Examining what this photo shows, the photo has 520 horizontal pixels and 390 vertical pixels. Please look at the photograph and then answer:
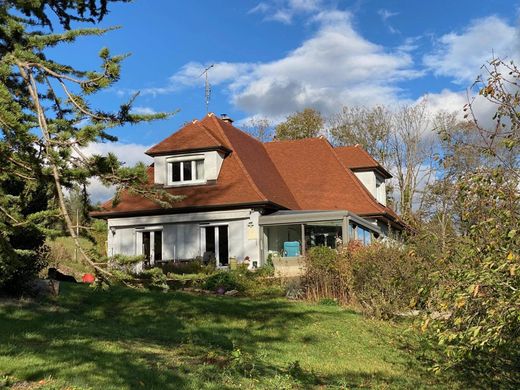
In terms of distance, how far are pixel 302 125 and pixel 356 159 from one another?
51.4 ft

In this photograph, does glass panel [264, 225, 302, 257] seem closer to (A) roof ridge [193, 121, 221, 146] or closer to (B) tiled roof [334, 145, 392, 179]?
(A) roof ridge [193, 121, 221, 146]

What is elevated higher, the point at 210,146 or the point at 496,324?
the point at 210,146

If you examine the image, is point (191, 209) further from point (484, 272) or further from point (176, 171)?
point (484, 272)

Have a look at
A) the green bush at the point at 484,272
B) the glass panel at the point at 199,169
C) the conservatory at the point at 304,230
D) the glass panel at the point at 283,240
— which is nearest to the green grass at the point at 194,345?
Answer: the green bush at the point at 484,272

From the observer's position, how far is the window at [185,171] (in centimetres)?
2547

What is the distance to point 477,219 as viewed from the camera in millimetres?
6953

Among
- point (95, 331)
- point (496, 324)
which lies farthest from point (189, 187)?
point (496, 324)

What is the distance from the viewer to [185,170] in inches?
1012

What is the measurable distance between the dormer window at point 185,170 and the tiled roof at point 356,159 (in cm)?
901

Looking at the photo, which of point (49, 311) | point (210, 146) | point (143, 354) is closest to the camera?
point (143, 354)

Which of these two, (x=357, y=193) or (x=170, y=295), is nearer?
(x=170, y=295)

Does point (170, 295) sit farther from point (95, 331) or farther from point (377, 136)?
point (377, 136)

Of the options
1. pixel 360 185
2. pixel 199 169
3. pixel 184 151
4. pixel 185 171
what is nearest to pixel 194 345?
pixel 184 151

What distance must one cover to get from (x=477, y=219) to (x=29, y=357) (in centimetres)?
585
